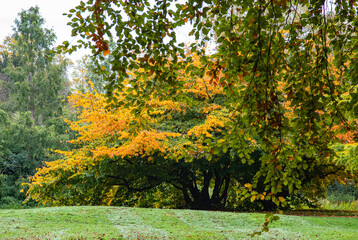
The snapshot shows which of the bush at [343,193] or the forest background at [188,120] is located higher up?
the forest background at [188,120]

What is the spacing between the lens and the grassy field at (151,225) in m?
5.92

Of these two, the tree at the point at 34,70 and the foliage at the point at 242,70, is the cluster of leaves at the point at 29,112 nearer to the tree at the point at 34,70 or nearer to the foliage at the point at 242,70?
the tree at the point at 34,70

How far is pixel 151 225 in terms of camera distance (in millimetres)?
7035

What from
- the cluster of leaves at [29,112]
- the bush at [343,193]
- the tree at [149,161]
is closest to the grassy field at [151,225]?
the tree at [149,161]

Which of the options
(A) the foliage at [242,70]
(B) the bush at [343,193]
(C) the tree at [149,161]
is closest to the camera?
(A) the foliage at [242,70]

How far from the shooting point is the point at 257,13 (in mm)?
2354

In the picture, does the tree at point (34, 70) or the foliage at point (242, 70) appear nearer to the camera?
the foliage at point (242, 70)

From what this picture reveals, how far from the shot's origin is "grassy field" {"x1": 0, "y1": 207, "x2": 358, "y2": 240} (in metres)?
5.92

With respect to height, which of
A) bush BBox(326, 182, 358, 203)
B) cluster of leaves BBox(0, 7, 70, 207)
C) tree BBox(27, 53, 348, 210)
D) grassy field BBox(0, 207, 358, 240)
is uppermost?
cluster of leaves BBox(0, 7, 70, 207)

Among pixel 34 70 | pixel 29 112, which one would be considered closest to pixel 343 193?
pixel 29 112

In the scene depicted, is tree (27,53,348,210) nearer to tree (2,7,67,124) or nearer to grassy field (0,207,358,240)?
grassy field (0,207,358,240)

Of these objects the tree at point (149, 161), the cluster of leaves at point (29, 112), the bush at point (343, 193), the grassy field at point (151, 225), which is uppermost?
the cluster of leaves at point (29, 112)

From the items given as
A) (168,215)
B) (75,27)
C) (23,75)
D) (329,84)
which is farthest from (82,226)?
(23,75)

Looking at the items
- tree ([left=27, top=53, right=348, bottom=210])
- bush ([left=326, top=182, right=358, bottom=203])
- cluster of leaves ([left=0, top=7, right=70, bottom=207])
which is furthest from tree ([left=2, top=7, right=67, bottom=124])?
bush ([left=326, top=182, right=358, bottom=203])
